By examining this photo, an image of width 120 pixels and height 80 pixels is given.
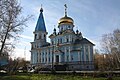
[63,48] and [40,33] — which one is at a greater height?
[40,33]

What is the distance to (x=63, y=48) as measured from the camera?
61.1 m

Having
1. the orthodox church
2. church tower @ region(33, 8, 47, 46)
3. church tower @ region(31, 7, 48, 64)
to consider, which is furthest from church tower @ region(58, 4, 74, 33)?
church tower @ region(31, 7, 48, 64)

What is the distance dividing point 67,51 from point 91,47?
783 centimetres

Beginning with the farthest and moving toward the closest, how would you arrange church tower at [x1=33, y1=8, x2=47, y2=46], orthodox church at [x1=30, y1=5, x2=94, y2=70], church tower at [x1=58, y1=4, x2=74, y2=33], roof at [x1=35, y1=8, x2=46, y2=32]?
roof at [x1=35, y1=8, x2=46, y2=32] < church tower at [x1=33, y1=8, x2=47, y2=46] < church tower at [x1=58, y1=4, x2=74, y2=33] < orthodox church at [x1=30, y1=5, x2=94, y2=70]

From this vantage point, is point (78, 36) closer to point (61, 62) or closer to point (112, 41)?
point (61, 62)

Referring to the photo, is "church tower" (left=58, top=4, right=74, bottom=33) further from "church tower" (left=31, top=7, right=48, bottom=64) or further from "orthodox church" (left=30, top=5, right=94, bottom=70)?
"church tower" (left=31, top=7, right=48, bottom=64)

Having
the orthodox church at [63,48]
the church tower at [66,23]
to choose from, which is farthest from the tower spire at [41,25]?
the church tower at [66,23]

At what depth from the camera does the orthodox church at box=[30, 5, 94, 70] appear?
5684cm

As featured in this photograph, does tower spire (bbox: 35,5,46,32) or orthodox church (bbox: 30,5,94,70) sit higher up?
tower spire (bbox: 35,5,46,32)

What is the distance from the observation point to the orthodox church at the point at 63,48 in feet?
186

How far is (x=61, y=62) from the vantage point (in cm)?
5981

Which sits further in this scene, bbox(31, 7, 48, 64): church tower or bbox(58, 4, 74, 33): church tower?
bbox(31, 7, 48, 64): church tower

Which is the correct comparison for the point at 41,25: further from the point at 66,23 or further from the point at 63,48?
the point at 63,48

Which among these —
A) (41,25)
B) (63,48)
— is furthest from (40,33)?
(63,48)
